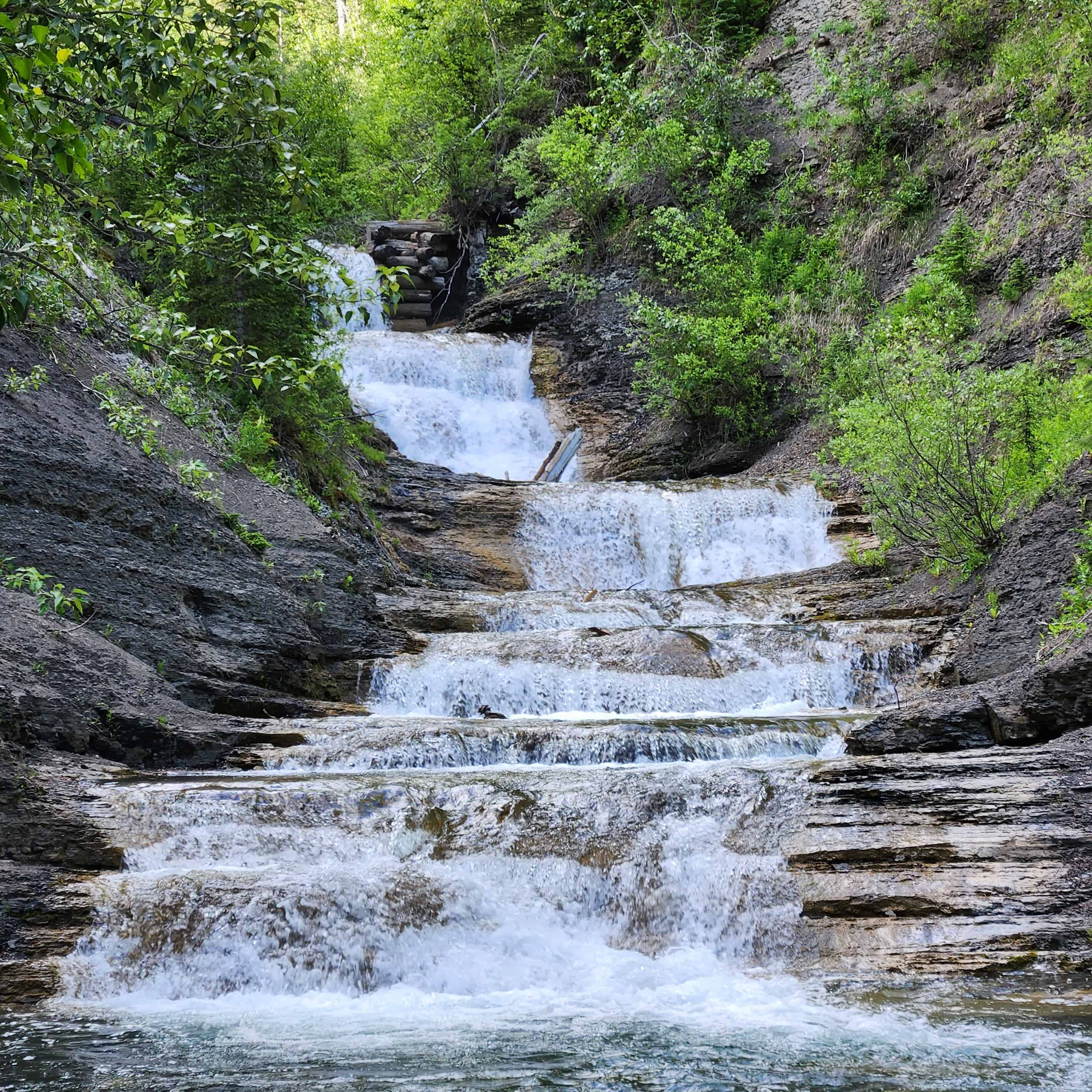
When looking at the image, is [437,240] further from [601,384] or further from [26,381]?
[26,381]

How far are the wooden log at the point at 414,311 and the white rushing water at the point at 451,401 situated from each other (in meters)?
4.77

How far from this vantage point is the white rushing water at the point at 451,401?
66.8 feet

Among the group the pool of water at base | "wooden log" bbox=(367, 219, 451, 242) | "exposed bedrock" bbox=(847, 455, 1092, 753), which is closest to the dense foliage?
"exposed bedrock" bbox=(847, 455, 1092, 753)

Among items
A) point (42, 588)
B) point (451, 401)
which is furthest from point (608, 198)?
point (42, 588)

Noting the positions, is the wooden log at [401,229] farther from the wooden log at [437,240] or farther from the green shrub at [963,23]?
the green shrub at [963,23]

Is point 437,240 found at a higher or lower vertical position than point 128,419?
higher

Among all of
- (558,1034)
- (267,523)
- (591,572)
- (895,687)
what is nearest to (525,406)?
(591,572)

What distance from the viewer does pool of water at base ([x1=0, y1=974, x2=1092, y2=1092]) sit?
3.74 meters

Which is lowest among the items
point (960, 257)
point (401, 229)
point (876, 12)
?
point (960, 257)

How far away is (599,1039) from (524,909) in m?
1.55

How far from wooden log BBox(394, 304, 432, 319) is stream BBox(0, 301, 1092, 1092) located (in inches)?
702

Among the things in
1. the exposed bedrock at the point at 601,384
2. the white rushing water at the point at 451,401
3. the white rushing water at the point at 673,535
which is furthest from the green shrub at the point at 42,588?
the exposed bedrock at the point at 601,384

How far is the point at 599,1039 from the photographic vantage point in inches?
172

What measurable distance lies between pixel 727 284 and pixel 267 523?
39.0 ft
